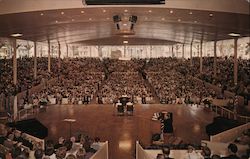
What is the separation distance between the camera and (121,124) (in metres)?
16.8

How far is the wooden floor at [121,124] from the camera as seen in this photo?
546 inches

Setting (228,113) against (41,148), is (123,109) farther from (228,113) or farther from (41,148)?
(41,148)

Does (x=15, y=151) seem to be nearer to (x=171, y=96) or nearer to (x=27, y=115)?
(x=27, y=115)

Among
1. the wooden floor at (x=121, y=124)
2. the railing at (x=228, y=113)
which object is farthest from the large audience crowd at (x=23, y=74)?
the railing at (x=228, y=113)

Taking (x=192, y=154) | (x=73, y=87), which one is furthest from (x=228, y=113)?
(x=73, y=87)

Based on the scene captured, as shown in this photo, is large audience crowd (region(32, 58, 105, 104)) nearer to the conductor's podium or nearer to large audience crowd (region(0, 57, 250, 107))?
large audience crowd (region(0, 57, 250, 107))

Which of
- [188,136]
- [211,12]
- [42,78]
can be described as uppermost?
[211,12]

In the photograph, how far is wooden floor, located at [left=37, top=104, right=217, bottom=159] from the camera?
546 inches

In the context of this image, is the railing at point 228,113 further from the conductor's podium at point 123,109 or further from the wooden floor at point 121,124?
the conductor's podium at point 123,109

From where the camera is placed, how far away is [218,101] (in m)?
20.2

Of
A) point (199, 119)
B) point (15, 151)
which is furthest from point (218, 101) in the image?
point (15, 151)

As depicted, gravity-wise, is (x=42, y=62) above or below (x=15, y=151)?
above

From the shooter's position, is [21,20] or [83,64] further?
[83,64]

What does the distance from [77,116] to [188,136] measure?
646 centimetres
